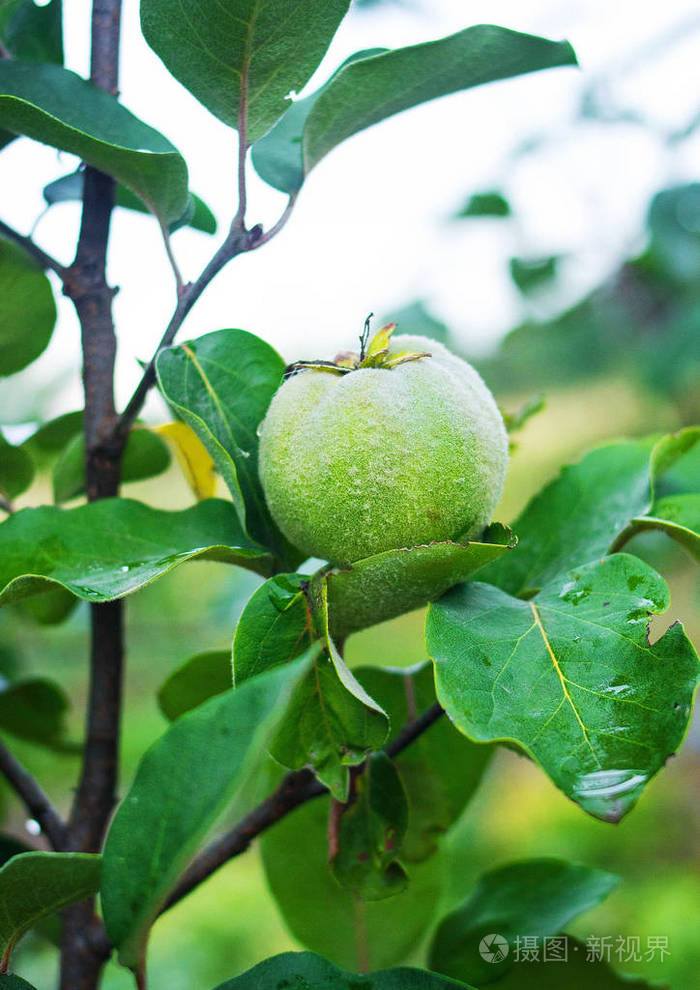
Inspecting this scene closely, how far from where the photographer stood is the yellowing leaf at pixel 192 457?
0.65 meters

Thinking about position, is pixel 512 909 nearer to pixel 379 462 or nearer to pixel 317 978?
pixel 317 978

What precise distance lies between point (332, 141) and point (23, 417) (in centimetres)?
116

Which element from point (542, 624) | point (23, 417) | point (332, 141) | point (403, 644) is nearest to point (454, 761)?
point (542, 624)

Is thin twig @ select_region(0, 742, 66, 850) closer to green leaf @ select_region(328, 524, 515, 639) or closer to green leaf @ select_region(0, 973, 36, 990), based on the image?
green leaf @ select_region(0, 973, 36, 990)

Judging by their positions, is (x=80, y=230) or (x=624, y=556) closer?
(x=624, y=556)

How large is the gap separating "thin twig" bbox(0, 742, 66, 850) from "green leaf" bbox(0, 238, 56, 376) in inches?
11.9

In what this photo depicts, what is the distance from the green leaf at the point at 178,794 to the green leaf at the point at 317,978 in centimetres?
10

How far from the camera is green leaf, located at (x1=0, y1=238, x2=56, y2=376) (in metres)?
0.64

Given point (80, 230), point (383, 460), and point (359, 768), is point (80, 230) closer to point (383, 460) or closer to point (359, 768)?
point (383, 460)

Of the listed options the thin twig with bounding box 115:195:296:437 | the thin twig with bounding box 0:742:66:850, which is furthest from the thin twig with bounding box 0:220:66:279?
the thin twig with bounding box 0:742:66:850

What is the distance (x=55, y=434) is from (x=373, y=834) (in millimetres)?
435

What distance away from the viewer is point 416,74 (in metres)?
0.52

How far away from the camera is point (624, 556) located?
0.48m

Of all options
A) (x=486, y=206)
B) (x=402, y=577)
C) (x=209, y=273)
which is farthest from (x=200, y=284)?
(x=486, y=206)
